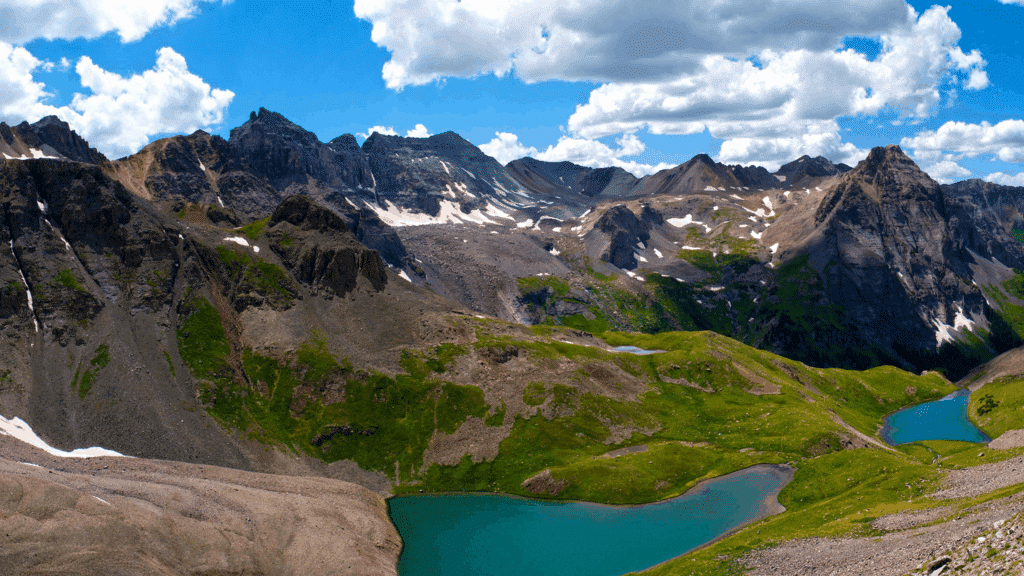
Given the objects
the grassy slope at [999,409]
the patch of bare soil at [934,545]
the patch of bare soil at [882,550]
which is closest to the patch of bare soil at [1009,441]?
the patch of bare soil at [934,545]

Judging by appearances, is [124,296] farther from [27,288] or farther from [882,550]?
[882,550]

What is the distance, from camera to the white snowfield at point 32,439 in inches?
3996

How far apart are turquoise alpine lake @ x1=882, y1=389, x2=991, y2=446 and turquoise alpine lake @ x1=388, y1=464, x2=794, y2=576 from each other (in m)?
80.0

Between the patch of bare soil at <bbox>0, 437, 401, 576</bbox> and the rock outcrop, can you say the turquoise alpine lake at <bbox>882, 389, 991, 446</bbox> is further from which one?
the rock outcrop

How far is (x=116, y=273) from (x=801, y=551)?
148277 mm

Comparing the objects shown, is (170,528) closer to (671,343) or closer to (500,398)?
(500,398)

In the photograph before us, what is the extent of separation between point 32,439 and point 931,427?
704ft

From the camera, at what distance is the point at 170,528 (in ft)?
226

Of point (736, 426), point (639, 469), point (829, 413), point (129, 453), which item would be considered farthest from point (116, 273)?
point (829, 413)

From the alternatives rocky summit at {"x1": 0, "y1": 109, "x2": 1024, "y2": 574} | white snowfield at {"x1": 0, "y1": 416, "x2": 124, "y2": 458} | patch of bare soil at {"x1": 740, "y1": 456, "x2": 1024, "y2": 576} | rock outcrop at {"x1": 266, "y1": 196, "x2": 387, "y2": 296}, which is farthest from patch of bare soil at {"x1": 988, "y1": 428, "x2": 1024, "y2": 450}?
white snowfield at {"x1": 0, "y1": 416, "x2": 124, "y2": 458}

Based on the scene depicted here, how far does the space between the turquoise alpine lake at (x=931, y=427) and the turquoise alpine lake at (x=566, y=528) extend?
7997cm

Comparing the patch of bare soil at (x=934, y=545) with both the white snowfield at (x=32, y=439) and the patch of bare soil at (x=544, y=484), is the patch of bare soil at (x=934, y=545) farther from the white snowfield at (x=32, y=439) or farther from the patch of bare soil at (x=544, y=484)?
the white snowfield at (x=32, y=439)

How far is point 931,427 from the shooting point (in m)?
180

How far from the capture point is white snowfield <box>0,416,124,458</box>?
10150cm
